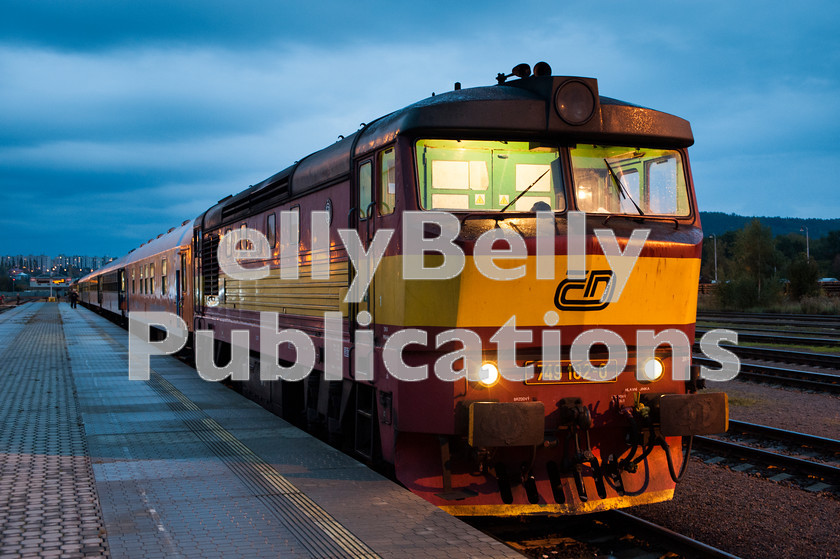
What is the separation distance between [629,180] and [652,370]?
5.38 feet

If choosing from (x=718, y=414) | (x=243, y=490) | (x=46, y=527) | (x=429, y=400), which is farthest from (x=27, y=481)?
(x=718, y=414)

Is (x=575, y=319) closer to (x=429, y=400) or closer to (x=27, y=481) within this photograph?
(x=429, y=400)

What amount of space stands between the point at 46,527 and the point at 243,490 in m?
1.47

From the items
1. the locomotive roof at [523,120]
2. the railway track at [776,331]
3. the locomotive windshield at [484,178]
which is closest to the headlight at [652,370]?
the locomotive windshield at [484,178]

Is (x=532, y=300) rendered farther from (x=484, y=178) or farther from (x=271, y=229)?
(x=271, y=229)

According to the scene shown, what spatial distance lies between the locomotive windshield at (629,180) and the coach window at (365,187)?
1788mm

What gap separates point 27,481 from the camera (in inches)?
257

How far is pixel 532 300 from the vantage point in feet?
19.7

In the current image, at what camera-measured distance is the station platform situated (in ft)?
15.8

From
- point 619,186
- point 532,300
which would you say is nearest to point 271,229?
point 532,300

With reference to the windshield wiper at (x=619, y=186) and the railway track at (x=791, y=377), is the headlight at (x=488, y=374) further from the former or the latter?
the railway track at (x=791, y=377)

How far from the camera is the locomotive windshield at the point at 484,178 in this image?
241 inches

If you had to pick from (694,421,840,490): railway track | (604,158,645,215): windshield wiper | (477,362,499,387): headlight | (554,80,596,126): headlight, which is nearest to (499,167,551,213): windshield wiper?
(554,80,596,126): headlight

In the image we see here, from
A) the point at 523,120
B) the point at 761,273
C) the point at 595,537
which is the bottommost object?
the point at 595,537
